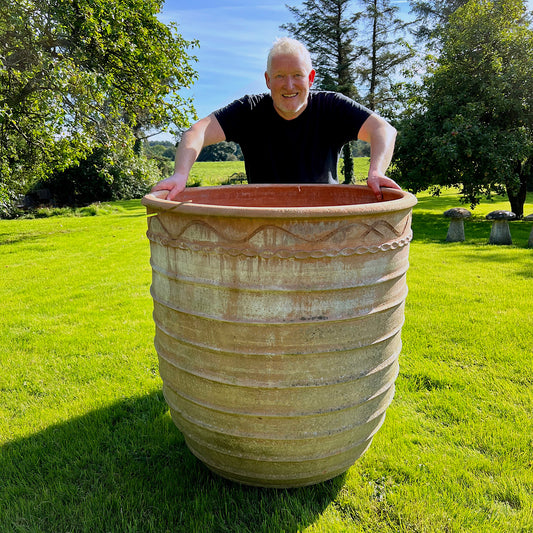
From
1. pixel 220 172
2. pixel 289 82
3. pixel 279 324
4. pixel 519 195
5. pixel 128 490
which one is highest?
pixel 220 172

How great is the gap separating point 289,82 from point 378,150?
60 cm

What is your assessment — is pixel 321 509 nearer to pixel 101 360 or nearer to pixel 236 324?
pixel 236 324

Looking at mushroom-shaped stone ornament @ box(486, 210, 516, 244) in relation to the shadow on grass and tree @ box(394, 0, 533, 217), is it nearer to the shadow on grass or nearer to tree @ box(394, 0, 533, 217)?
tree @ box(394, 0, 533, 217)

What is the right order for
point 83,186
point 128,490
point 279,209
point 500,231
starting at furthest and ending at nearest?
point 83,186 < point 500,231 < point 128,490 < point 279,209

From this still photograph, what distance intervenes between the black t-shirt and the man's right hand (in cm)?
65

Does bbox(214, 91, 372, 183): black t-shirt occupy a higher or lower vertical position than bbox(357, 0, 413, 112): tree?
lower

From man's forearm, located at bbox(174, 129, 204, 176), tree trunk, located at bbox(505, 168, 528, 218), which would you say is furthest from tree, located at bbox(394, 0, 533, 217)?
man's forearm, located at bbox(174, 129, 204, 176)

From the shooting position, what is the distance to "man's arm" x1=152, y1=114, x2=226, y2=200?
188cm

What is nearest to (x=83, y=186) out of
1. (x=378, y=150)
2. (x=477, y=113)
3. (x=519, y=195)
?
(x=477, y=113)

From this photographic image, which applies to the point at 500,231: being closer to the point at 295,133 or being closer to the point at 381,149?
the point at 295,133

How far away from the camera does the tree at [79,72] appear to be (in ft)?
22.6

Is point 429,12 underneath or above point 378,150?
above

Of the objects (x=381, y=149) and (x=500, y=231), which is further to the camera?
(x=500, y=231)

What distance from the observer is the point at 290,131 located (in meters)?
2.51
